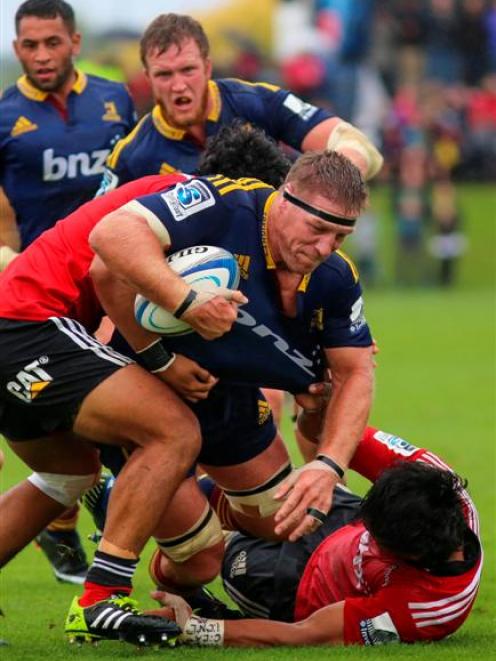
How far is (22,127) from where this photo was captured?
8953 millimetres

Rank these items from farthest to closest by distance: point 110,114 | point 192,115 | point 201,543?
point 110,114 < point 192,115 < point 201,543

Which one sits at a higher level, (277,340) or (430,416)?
(277,340)

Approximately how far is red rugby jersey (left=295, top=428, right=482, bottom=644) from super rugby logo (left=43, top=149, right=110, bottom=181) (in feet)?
11.4

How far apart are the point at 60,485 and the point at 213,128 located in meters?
2.53

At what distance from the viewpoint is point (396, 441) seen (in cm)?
658

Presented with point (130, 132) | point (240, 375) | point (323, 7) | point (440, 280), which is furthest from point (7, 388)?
point (323, 7)

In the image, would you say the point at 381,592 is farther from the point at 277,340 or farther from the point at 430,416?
the point at 430,416

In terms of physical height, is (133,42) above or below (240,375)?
below

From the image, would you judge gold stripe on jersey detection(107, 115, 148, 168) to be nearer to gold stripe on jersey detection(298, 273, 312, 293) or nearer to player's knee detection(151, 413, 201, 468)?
gold stripe on jersey detection(298, 273, 312, 293)

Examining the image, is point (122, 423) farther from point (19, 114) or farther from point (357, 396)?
point (19, 114)

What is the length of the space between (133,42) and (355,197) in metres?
21.7

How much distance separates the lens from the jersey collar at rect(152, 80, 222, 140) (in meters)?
8.27

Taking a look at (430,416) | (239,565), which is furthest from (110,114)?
(430,416)

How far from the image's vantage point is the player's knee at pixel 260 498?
6.63 m
